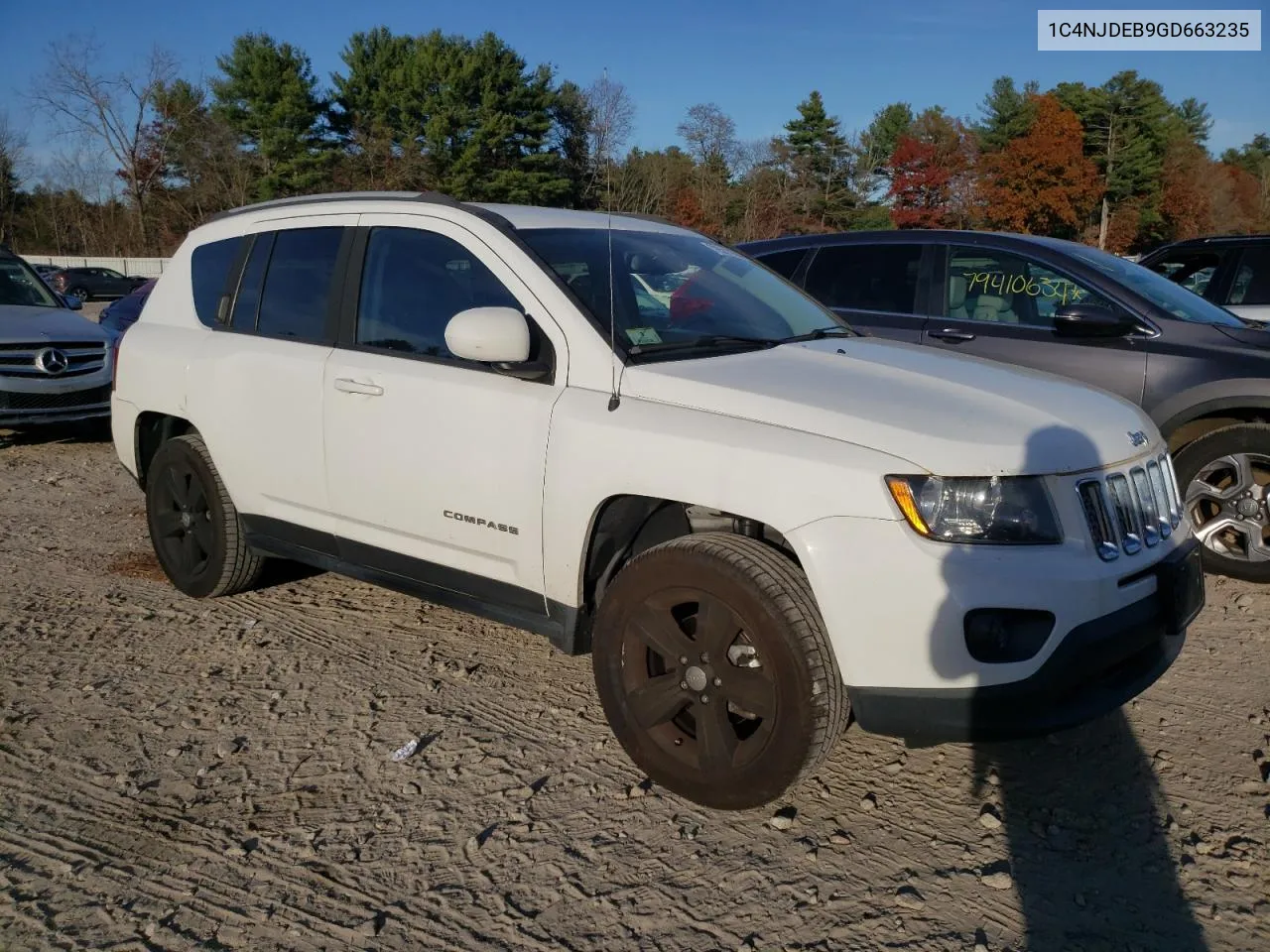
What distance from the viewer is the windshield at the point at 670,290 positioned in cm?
355

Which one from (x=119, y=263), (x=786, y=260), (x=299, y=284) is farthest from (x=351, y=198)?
(x=119, y=263)

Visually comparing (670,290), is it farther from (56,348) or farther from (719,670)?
(56,348)

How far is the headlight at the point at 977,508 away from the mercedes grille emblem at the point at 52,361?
27.9 ft

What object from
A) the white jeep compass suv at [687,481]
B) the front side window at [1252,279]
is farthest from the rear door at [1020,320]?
the front side window at [1252,279]

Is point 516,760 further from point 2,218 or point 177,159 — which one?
point 2,218

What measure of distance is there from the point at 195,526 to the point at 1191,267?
7.22 metres

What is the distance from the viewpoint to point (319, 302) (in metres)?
4.20

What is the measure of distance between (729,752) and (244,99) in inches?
2236

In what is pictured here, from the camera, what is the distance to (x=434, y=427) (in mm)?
3602

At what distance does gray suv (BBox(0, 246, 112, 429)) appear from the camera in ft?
28.6

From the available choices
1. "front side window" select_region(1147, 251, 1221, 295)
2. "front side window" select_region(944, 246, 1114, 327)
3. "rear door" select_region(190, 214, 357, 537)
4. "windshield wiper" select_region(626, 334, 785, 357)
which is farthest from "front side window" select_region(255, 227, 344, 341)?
"front side window" select_region(1147, 251, 1221, 295)

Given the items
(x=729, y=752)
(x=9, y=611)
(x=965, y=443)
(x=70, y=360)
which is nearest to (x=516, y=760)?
(x=729, y=752)

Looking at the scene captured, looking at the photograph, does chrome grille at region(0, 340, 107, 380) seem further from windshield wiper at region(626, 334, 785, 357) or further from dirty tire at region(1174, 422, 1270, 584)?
dirty tire at region(1174, 422, 1270, 584)

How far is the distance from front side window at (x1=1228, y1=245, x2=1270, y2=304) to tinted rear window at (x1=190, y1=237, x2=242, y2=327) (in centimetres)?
672
